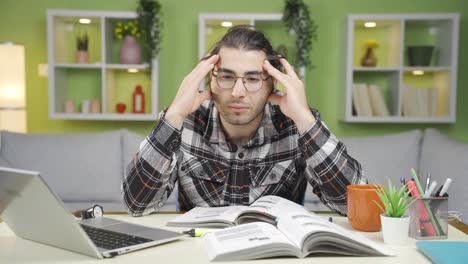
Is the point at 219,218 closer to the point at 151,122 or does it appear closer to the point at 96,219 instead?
the point at 96,219

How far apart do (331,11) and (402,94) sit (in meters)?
0.83

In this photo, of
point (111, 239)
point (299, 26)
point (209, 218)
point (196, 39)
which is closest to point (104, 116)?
point (196, 39)

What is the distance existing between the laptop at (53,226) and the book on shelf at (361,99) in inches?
105

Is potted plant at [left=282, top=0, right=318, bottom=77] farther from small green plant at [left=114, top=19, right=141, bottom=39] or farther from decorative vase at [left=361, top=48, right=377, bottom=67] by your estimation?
small green plant at [left=114, top=19, right=141, bottom=39]

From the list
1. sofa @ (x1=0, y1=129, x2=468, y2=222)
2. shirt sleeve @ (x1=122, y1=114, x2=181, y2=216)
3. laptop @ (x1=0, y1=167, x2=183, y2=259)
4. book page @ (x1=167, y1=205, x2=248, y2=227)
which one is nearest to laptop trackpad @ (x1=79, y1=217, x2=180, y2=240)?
laptop @ (x1=0, y1=167, x2=183, y2=259)

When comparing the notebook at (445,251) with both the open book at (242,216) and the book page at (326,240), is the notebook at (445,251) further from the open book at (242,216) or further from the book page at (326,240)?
the open book at (242,216)

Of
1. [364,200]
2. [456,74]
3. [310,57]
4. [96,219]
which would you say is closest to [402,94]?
[456,74]

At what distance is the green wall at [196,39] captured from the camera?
12.3 ft

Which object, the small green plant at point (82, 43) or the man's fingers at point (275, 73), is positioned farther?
the small green plant at point (82, 43)

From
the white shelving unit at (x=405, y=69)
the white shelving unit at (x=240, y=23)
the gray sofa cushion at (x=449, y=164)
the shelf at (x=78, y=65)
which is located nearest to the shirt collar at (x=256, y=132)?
the gray sofa cushion at (x=449, y=164)

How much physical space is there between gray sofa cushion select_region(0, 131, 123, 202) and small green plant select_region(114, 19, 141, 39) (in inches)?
34.6

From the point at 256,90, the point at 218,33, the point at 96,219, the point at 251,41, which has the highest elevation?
the point at 218,33

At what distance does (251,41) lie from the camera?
1592 mm

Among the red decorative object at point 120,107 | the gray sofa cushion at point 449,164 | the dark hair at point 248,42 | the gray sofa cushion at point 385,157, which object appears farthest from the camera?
the red decorative object at point 120,107
